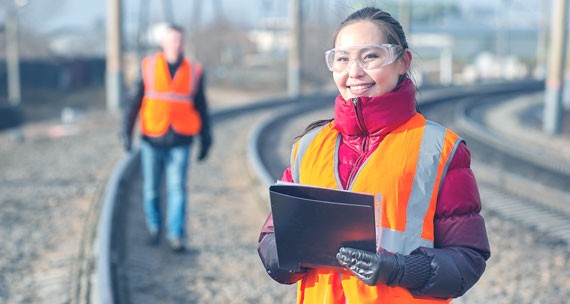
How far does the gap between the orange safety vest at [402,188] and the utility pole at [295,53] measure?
29.8 metres

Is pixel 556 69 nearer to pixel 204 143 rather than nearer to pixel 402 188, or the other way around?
pixel 204 143

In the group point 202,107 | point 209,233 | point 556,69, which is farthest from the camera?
point 556,69

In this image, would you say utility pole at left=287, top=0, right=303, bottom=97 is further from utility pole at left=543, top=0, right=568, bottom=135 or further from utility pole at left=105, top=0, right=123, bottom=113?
utility pole at left=543, top=0, right=568, bottom=135

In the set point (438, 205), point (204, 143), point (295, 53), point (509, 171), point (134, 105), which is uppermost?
point (438, 205)

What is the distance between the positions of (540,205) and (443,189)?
Answer: 25.1 feet

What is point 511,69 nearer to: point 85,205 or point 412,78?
point 85,205

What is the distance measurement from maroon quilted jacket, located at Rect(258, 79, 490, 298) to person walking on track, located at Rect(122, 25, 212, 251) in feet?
15.1

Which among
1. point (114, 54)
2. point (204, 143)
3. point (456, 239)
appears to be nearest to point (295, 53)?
point (114, 54)

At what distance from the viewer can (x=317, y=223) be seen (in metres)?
2.35

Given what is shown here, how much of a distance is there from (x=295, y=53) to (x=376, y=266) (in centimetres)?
3137

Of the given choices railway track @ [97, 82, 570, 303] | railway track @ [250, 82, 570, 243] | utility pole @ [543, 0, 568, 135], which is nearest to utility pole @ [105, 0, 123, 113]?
railway track @ [250, 82, 570, 243]

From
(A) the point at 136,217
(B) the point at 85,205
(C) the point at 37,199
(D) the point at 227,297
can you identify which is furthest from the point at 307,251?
(C) the point at 37,199

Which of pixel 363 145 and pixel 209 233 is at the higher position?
pixel 363 145

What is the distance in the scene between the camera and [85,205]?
30.9ft
